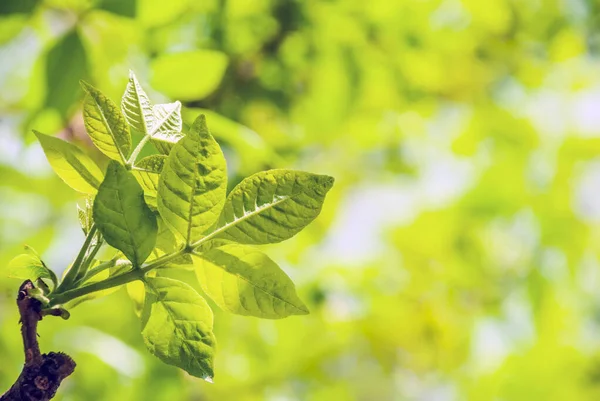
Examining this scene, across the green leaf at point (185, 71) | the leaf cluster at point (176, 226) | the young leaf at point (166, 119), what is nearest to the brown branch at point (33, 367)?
the leaf cluster at point (176, 226)

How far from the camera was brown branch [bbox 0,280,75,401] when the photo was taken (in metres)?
0.31

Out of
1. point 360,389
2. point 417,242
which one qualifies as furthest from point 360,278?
point 360,389

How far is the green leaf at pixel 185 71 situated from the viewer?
80cm

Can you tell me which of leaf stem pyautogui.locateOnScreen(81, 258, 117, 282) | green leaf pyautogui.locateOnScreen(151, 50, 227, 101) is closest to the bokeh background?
green leaf pyautogui.locateOnScreen(151, 50, 227, 101)

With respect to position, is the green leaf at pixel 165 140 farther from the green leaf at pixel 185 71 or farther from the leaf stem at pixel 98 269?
the green leaf at pixel 185 71

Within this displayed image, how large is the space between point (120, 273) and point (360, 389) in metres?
1.56

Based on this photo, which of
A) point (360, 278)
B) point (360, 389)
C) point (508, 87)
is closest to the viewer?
point (360, 278)

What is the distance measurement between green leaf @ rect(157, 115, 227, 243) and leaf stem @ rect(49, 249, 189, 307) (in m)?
0.02

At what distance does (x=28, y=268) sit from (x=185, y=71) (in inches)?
20.0

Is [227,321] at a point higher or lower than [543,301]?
lower

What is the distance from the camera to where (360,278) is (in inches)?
58.1

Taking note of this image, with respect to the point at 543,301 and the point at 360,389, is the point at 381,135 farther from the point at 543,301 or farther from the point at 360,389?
the point at 360,389

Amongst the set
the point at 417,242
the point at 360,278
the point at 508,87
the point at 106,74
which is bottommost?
the point at 106,74

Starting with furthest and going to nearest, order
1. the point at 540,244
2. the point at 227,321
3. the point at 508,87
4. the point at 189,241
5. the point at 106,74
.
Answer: the point at 508,87 < the point at 540,244 < the point at 227,321 < the point at 106,74 < the point at 189,241
